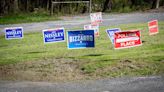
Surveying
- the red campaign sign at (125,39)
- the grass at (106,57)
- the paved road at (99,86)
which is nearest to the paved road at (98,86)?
the paved road at (99,86)

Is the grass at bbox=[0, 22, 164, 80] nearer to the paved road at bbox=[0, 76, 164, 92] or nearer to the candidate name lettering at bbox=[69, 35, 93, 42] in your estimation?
the candidate name lettering at bbox=[69, 35, 93, 42]

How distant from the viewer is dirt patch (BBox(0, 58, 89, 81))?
1120 cm

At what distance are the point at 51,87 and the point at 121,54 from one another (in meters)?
4.69

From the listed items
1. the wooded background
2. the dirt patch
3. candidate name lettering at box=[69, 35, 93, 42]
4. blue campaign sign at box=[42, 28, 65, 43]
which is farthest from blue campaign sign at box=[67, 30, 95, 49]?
the wooded background

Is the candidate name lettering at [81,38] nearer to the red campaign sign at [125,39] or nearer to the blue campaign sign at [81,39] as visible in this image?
the blue campaign sign at [81,39]

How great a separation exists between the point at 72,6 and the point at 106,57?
43.1 metres

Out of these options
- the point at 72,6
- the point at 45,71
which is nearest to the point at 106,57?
the point at 45,71

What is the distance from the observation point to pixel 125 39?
1349cm

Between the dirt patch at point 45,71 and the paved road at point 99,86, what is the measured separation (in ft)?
2.18

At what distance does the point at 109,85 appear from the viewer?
10.0 m

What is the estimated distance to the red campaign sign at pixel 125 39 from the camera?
13.3 metres

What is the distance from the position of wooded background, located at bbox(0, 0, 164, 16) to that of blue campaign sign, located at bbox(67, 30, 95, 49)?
127 ft

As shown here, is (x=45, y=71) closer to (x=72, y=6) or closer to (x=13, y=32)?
(x=13, y=32)

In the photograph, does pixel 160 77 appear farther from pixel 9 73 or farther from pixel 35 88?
pixel 9 73
